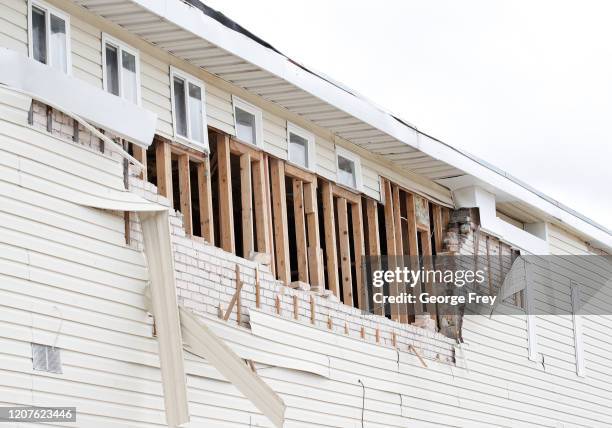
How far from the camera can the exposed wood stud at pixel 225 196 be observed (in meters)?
19.5

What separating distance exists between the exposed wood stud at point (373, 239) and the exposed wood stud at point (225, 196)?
4.50m

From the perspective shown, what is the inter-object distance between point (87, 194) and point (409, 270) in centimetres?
971

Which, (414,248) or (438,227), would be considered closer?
(414,248)

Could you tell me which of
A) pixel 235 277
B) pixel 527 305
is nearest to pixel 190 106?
pixel 235 277

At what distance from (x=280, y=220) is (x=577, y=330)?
11537 millimetres

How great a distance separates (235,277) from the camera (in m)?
18.9

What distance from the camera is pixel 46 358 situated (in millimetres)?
15070

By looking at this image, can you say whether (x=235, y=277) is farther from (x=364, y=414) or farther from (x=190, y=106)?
(x=364, y=414)

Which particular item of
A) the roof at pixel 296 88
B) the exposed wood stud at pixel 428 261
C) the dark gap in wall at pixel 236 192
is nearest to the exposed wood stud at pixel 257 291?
the dark gap in wall at pixel 236 192

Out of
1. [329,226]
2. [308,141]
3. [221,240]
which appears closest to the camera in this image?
[221,240]

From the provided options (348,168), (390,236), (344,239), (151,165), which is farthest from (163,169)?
(390,236)

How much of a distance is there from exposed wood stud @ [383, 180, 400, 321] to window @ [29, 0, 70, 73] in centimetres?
888

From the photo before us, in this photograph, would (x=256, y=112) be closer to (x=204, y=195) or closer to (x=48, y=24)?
(x=204, y=195)

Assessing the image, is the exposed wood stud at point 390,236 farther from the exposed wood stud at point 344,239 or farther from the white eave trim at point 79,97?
the white eave trim at point 79,97
